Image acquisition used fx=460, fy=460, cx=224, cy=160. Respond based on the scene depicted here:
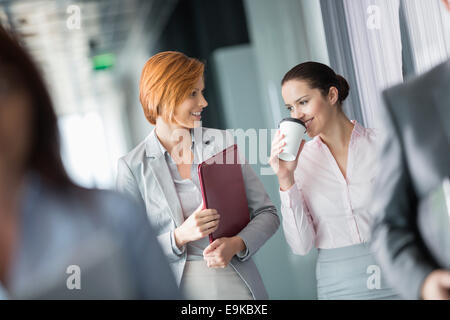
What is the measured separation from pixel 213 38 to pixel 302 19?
23cm

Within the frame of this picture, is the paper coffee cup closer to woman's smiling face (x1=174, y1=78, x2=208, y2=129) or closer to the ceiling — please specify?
woman's smiling face (x1=174, y1=78, x2=208, y2=129)

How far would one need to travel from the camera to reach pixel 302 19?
111 cm

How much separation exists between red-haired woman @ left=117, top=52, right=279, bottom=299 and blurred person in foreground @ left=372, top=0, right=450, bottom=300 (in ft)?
1.10

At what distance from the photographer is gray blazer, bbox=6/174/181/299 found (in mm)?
713

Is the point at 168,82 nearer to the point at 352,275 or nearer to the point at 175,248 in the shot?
the point at 175,248

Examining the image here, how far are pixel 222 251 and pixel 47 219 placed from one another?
49cm

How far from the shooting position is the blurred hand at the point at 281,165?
3.54 feet

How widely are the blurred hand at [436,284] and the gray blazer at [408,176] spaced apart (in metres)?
0.01

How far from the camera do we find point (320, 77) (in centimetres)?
107

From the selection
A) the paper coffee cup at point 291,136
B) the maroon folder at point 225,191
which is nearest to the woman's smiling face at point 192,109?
the maroon folder at point 225,191

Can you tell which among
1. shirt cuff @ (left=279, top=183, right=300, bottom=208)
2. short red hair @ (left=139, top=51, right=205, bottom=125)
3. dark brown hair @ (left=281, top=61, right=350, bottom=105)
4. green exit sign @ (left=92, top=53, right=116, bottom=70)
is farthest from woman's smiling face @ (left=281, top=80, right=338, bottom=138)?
green exit sign @ (left=92, top=53, right=116, bottom=70)

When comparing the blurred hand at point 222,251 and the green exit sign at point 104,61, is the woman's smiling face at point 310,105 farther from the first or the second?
the green exit sign at point 104,61

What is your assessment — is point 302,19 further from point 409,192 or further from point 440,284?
point 440,284
